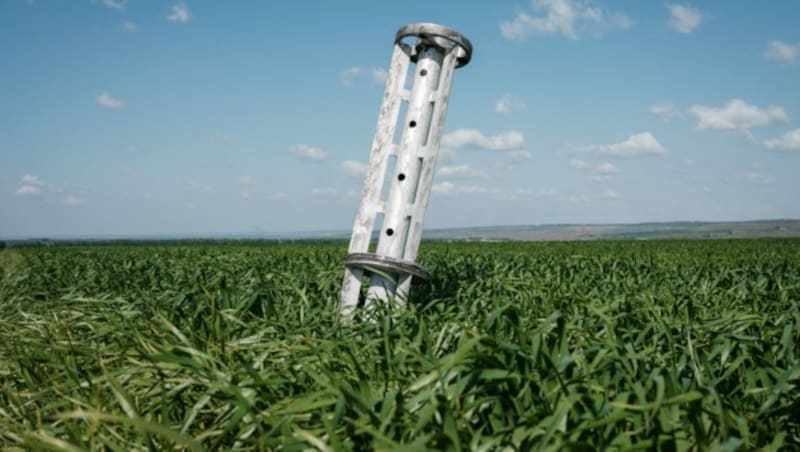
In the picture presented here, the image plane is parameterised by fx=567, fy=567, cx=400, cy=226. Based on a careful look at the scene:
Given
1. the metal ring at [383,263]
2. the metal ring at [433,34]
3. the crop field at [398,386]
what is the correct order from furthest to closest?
1. the metal ring at [433,34]
2. the metal ring at [383,263]
3. the crop field at [398,386]

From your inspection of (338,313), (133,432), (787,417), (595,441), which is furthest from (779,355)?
(133,432)

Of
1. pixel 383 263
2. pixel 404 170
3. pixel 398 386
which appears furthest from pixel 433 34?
pixel 398 386

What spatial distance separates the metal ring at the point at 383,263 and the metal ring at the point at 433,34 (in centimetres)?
183

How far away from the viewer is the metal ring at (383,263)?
173 inches

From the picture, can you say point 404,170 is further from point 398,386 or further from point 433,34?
point 398,386

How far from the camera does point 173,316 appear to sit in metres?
4.10

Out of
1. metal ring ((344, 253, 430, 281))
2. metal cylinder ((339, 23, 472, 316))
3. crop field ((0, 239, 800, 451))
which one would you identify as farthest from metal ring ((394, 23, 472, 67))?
crop field ((0, 239, 800, 451))

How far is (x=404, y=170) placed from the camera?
4.56m

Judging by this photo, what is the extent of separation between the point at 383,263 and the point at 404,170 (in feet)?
2.53

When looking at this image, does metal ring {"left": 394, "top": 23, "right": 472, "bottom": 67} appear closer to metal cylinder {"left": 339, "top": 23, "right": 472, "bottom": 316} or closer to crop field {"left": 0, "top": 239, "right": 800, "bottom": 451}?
metal cylinder {"left": 339, "top": 23, "right": 472, "bottom": 316}

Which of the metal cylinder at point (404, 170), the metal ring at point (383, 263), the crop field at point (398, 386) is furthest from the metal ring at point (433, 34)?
the crop field at point (398, 386)

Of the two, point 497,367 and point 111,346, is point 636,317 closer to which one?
point 497,367

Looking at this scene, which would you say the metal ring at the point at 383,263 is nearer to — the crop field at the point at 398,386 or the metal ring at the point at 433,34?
the crop field at the point at 398,386

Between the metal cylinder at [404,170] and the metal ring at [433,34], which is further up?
the metal ring at [433,34]
